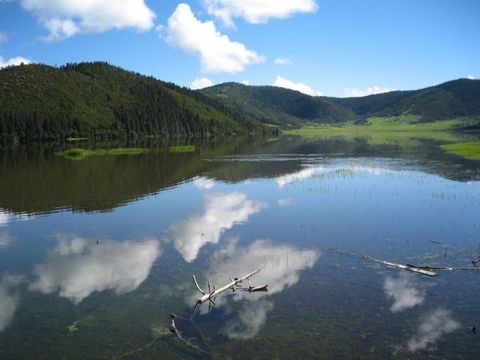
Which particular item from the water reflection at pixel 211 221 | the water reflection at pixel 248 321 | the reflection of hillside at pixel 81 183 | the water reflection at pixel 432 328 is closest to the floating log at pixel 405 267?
the water reflection at pixel 432 328

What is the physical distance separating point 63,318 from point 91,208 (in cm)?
2936

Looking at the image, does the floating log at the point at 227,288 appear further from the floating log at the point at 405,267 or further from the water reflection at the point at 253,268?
the floating log at the point at 405,267

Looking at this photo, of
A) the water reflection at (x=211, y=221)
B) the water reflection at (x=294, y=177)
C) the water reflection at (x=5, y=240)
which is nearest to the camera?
the water reflection at (x=211, y=221)

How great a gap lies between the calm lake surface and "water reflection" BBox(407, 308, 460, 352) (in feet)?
0.26

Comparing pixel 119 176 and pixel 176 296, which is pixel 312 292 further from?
pixel 119 176

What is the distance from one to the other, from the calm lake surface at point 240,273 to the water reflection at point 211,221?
192 mm

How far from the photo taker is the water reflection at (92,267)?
87.0ft

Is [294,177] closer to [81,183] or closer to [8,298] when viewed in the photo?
[81,183]

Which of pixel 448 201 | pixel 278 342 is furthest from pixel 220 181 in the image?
pixel 278 342

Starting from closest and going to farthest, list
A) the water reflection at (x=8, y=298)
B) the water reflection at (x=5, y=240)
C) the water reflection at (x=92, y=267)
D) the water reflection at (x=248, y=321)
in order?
the water reflection at (x=248, y=321) → the water reflection at (x=8, y=298) → the water reflection at (x=92, y=267) → the water reflection at (x=5, y=240)

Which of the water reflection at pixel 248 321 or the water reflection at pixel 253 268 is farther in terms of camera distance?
the water reflection at pixel 253 268

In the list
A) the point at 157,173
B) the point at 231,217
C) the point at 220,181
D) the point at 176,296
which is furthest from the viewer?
the point at 157,173

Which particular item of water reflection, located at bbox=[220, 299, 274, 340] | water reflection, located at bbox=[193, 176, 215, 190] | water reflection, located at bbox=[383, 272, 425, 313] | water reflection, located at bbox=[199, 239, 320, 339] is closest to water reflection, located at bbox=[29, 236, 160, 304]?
water reflection, located at bbox=[199, 239, 320, 339]

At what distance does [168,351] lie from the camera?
1883 cm
